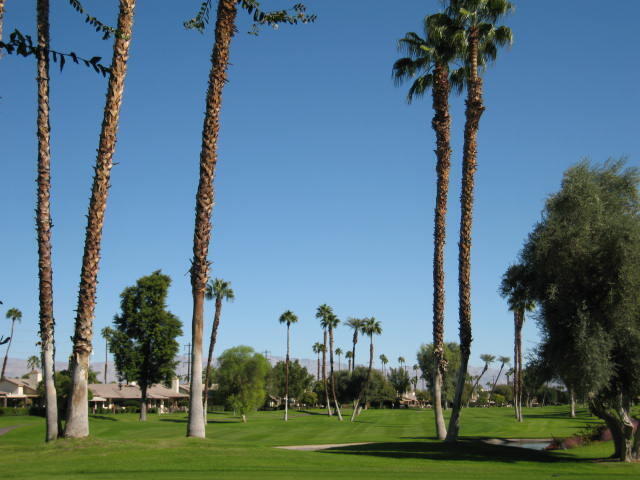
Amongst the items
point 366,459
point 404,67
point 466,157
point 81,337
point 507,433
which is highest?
point 404,67

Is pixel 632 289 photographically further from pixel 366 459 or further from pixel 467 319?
pixel 366 459

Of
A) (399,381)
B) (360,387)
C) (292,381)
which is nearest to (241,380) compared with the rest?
(360,387)

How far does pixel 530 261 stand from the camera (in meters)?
29.3

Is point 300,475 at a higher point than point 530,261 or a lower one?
lower

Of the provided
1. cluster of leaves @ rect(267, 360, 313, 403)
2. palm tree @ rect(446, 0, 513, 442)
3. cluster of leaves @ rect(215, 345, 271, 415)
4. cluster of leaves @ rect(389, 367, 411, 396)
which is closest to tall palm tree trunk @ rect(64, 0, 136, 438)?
palm tree @ rect(446, 0, 513, 442)

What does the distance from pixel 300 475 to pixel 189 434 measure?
6.31m

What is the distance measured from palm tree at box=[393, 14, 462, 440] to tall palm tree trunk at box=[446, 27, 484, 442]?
168cm

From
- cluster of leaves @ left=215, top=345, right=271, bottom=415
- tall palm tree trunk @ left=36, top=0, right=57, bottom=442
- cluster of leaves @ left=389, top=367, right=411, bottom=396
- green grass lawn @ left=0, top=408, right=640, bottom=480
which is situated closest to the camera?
green grass lawn @ left=0, top=408, right=640, bottom=480

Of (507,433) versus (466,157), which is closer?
(466,157)

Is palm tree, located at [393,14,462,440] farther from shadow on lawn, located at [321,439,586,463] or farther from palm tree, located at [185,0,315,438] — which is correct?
palm tree, located at [185,0,315,438]

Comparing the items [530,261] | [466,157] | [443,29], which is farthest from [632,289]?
[443,29]

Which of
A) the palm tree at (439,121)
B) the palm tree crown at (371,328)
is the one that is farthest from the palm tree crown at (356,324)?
the palm tree at (439,121)

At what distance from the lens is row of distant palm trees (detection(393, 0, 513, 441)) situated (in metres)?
33.0

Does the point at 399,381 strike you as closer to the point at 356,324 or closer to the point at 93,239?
the point at 356,324
